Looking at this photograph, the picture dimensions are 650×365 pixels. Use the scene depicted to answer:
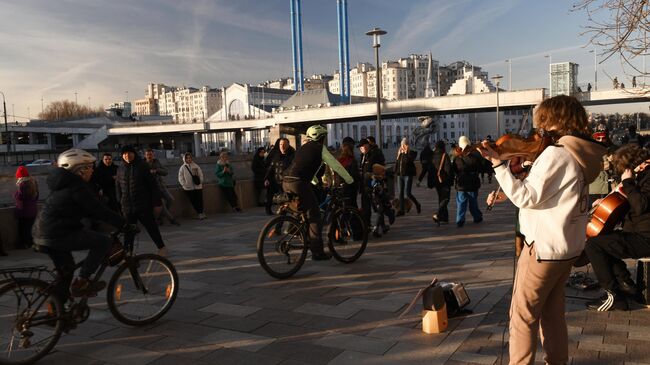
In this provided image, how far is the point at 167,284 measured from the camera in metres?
5.12

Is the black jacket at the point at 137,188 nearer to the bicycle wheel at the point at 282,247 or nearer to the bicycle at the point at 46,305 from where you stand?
the bicycle wheel at the point at 282,247

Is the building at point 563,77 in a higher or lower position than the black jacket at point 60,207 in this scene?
higher

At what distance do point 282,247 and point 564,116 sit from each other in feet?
13.4

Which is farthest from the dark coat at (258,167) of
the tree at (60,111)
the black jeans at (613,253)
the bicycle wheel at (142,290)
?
the tree at (60,111)

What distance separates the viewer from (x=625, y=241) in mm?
4906

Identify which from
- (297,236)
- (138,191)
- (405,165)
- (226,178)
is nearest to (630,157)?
(297,236)

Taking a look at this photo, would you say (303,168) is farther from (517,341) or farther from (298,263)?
(517,341)

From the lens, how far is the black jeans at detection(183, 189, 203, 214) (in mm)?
12414

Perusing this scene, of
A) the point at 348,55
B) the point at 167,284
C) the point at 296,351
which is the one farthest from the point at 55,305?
the point at 348,55

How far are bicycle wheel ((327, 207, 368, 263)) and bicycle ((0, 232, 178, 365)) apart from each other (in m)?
2.82

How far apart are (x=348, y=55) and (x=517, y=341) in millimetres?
102491

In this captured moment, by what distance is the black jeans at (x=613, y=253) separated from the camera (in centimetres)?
486

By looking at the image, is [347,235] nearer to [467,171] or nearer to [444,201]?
[467,171]

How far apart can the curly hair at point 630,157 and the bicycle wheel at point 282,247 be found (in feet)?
11.8
